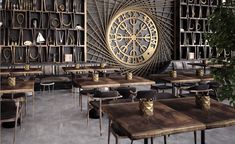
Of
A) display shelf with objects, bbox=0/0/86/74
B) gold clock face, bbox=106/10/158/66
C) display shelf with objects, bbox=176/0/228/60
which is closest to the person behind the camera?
display shelf with objects, bbox=0/0/86/74

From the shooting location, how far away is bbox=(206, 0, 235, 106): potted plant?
63.4 inches

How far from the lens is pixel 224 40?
164cm

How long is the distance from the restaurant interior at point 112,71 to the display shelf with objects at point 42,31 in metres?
0.03

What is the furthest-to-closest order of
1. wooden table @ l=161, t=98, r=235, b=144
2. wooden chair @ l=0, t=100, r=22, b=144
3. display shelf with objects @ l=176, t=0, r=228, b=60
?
display shelf with objects @ l=176, t=0, r=228, b=60 < wooden chair @ l=0, t=100, r=22, b=144 < wooden table @ l=161, t=98, r=235, b=144

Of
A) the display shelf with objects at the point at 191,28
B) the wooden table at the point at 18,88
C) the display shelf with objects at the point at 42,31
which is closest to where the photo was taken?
the wooden table at the point at 18,88

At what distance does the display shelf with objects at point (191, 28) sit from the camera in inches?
351

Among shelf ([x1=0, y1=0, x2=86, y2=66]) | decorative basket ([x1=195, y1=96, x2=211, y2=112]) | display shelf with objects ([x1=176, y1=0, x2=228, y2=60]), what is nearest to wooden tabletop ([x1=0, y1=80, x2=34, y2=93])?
decorative basket ([x1=195, y1=96, x2=211, y2=112])

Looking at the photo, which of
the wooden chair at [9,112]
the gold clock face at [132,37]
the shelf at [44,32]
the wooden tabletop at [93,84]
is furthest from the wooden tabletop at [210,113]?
the gold clock face at [132,37]

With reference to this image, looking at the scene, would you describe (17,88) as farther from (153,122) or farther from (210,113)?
(210,113)

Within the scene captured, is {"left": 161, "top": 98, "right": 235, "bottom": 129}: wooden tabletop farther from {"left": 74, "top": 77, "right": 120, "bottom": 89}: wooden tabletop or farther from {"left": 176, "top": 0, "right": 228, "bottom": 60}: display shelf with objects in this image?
{"left": 176, "top": 0, "right": 228, "bottom": 60}: display shelf with objects

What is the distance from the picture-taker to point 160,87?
543 cm

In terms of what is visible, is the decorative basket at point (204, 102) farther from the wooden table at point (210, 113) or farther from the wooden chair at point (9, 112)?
the wooden chair at point (9, 112)

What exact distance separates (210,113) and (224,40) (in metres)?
0.82

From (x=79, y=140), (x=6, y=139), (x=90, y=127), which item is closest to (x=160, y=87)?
(x=90, y=127)
